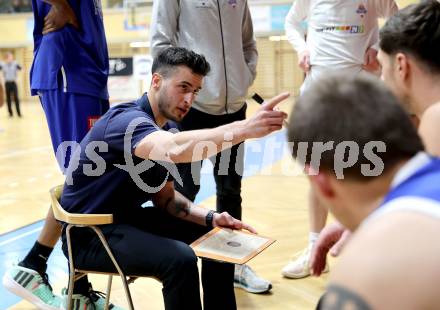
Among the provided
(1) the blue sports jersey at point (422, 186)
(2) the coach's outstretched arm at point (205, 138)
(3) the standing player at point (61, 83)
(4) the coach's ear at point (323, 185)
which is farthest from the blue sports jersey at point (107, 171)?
(1) the blue sports jersey at point (422, 186)

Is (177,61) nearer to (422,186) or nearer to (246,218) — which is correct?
(422,186)

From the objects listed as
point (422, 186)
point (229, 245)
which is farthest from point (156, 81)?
point (422, 186)

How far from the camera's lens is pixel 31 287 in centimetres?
286

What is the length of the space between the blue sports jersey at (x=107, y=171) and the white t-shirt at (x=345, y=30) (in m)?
1.41

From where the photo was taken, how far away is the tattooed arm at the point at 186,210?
2381 mm

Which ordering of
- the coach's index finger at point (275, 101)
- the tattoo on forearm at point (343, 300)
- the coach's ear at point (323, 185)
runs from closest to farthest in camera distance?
the tattoo on forearm at point (343, 300) → the coach's ear at point (323, 185) → the coach's index finger at point (275, 101)

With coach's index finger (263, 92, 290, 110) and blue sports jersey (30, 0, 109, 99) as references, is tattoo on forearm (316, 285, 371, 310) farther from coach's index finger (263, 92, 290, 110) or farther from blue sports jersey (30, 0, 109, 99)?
blue sports jersey (30, 0, 109, 99)

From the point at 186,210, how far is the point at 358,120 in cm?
164

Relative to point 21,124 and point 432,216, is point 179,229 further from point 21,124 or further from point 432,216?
point 21,124

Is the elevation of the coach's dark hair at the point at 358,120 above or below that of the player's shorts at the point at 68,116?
above

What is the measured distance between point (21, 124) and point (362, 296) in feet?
45.4

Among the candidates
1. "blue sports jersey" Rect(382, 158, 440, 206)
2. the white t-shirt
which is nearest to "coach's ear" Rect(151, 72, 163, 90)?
the white t-shirt

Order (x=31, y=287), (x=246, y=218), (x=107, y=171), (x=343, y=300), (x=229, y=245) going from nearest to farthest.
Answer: (x=343, y=300), (x=229, y=245), (x=107, y=171), (x=31, y=287), (x=246, y=218)

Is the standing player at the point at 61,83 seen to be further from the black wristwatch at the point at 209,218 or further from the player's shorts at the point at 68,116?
the black wristwatch at the point at 209,218
